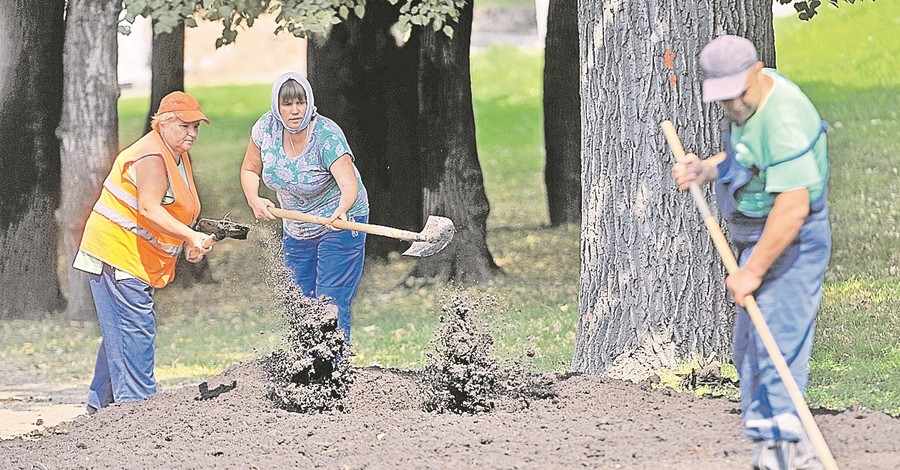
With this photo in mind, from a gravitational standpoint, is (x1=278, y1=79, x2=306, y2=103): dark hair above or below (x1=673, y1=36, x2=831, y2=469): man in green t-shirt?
above

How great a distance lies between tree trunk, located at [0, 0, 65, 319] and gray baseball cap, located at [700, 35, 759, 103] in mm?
9024

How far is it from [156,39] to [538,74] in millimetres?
19095

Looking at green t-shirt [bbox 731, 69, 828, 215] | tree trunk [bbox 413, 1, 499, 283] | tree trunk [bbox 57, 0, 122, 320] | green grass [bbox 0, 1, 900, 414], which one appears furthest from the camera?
tree trunk [bbox 413, 1, 499, 283]

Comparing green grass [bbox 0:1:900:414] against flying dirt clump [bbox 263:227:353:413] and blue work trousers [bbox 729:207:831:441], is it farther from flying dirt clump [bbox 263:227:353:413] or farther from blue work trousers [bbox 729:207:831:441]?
blue work trousers [bbox 729:207:831:441]

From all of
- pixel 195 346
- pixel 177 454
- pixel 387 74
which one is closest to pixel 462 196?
pixel 387 74

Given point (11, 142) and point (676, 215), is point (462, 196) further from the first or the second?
point (676, 215)

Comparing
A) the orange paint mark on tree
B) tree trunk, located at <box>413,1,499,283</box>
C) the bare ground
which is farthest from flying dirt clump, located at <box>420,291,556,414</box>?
tree trunk, located at <box>413,1,499,283</box>

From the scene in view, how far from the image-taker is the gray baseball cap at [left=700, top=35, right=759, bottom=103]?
488 centimetres

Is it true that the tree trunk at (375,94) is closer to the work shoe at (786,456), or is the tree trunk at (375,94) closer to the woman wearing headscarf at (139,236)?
the woman wearing headscarf at (139,236)

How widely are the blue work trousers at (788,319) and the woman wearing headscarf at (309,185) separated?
9.09 feet

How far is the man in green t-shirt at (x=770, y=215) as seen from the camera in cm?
482

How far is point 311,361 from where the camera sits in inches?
269

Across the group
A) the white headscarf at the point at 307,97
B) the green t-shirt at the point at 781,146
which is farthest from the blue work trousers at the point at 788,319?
the white headscarf at the point at 307,97

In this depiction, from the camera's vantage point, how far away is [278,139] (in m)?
7.37
